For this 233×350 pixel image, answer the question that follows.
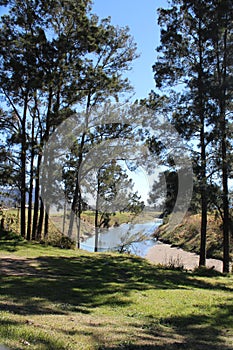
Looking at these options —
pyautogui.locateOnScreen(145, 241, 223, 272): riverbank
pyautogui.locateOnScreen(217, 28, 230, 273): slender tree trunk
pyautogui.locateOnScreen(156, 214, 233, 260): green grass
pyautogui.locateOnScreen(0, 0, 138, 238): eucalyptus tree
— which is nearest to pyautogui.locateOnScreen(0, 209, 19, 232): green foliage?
pyautogui.locateOnScreen(0, 0, 138, 238): eucalyptus tree

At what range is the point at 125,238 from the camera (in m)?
17.2

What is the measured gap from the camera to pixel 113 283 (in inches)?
279

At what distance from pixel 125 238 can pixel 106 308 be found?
12126 mm

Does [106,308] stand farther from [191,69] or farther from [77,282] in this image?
[191,69]

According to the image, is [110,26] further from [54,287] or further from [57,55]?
[54,287]

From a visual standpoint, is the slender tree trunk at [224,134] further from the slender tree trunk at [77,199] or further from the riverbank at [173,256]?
the slender tree trunk at [77,199]

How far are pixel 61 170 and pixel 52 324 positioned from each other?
12070mm

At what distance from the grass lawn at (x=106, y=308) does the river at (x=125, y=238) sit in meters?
7.61

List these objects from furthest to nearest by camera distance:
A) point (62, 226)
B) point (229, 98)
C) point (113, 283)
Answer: point (62, 226) < point (229, 98) < point (113, 283)

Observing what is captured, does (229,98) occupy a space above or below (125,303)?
above

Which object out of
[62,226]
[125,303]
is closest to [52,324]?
[125,303]

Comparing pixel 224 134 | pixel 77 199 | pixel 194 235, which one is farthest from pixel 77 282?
pixel 194 235

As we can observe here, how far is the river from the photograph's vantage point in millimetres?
17250

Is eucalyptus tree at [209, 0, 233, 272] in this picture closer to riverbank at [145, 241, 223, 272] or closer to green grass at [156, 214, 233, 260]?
riverbank at [145, 241, 223, 272]
